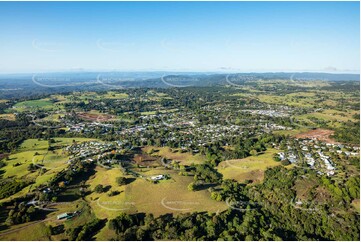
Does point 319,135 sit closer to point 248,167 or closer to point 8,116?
point 248,167

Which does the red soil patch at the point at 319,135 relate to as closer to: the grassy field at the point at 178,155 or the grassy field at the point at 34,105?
the grassy field at the point at 178,155

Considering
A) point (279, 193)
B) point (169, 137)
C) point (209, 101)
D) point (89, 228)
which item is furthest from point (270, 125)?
point (89, 228)

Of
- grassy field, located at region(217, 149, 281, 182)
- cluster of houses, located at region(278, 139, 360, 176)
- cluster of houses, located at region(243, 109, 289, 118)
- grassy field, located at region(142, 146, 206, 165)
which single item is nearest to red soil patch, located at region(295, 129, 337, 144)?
cluster of houses, located at region(278, 139, 360, 176)

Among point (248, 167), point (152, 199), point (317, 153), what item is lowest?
point (248, 167)

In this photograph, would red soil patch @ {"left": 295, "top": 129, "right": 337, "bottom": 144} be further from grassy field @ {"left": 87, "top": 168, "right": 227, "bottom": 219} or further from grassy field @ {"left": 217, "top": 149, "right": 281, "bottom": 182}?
grassy field @ {"left": 87, "top": 168, "right": 227, "bottom": 219}

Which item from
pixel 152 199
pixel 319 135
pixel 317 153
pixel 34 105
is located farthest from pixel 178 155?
pixel 34 105
